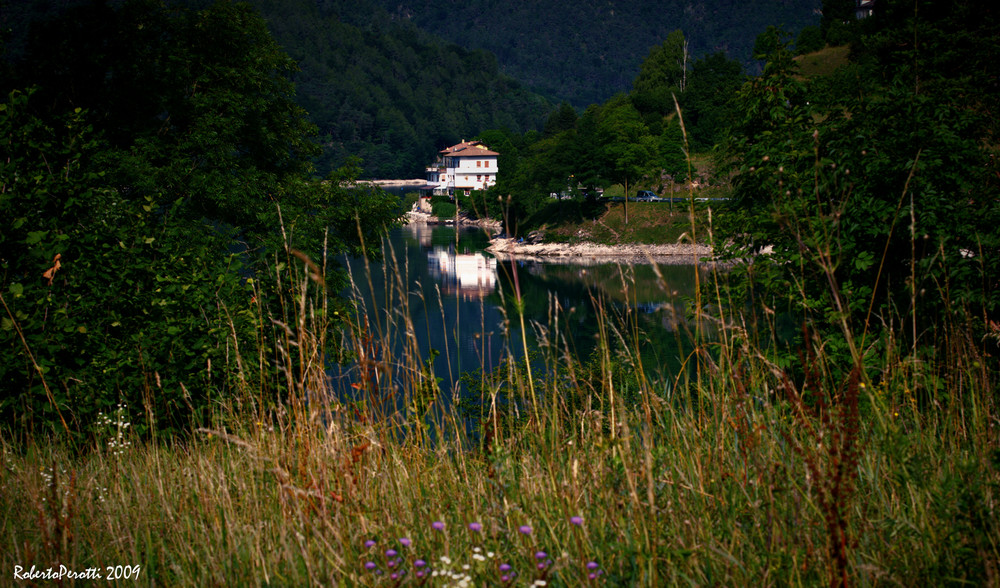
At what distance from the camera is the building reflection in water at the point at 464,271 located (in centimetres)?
3812

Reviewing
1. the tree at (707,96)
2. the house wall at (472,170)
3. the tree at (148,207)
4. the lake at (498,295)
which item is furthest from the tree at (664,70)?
the tree at (148,207)

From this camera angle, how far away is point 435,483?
2.06m

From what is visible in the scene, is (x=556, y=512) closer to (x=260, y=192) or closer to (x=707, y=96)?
(x=260, y=192)

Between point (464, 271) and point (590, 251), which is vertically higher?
point (590, 251)

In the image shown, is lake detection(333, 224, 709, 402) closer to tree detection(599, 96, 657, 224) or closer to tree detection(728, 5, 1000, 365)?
tree detection(728, 5, 1000, 365)

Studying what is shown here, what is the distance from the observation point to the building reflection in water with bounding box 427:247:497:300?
3812 centimetres

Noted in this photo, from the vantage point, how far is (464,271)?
45281 mm

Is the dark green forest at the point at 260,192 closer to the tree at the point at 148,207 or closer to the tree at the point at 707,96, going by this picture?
the tree at the point at 148,207

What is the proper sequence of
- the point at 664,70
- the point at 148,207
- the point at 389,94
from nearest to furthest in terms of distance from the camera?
the point at 148,207
the point at 664,70
the point at 389,94

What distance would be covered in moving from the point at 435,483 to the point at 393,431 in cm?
44

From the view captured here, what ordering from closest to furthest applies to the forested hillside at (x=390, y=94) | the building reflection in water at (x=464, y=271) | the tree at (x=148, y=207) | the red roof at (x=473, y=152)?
the tree at (x=148, y=207) < the building reflection in water at (x=464, y=271) < the red roof at (x=473, y=152) < the forested hillside at (x=390, y=94)

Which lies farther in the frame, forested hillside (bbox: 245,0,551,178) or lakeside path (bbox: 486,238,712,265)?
forested hillside (bbox: 245,0,551,178)

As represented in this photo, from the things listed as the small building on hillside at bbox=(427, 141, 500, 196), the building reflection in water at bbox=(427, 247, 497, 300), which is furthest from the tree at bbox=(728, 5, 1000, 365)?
the small building on hillside at bbox=(427, 141, 500, 196)

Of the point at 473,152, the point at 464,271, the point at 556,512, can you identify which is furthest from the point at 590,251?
the point at 473,152
